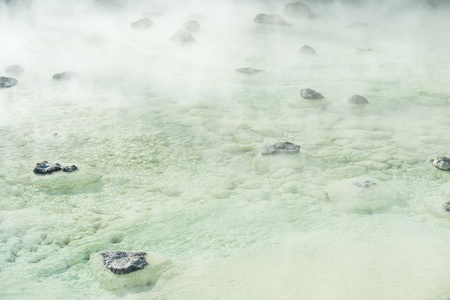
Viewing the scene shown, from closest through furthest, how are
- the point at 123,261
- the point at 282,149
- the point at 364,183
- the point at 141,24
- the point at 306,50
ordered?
1. the point at 123,261
2. the point at 364,183
3. the point at 282,149
4. the point at 306,50
5. the point at 141,24

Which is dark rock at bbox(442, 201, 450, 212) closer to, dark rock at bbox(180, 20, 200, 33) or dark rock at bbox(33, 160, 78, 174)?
dark rock at bbox(33, 160, 78, 174)

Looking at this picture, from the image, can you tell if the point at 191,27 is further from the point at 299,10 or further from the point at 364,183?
the point at 364,183

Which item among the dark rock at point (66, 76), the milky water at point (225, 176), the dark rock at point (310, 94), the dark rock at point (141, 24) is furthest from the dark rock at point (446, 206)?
the dark rock at point (141, 24)

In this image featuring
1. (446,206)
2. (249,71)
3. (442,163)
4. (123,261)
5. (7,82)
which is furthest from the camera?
(249,71)

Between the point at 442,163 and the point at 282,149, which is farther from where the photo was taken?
the point at 282,149

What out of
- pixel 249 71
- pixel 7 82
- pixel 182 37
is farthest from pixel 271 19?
pixel 7 82

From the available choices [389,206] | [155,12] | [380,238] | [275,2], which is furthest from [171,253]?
[275,2]
